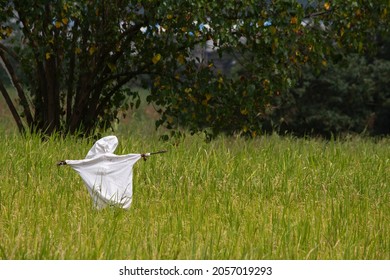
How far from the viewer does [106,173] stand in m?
6.44

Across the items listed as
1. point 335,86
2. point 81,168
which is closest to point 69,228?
point 81,168

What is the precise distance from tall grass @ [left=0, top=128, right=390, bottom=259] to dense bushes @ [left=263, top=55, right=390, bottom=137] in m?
14.2

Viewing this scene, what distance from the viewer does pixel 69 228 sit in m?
5.95

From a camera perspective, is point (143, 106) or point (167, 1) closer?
point (167, 1)

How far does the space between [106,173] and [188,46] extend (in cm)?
474

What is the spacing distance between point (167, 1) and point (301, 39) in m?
2.15

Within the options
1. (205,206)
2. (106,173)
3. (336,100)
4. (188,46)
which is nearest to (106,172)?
(106,173)

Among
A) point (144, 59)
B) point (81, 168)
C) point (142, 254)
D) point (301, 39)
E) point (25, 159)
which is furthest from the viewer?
point (144, 59)

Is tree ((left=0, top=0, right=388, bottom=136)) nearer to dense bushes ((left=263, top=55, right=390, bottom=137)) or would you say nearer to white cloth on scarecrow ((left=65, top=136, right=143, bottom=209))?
white cloth on scarecrow ((left=65, top=136, right=143, bottom=209))

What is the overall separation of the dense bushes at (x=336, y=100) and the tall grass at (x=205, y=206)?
1421 cm

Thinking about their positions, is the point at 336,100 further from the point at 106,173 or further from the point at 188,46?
the point at 106,173

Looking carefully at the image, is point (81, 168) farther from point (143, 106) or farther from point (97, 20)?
point (143, 106)

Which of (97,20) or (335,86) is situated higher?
(97,20)
